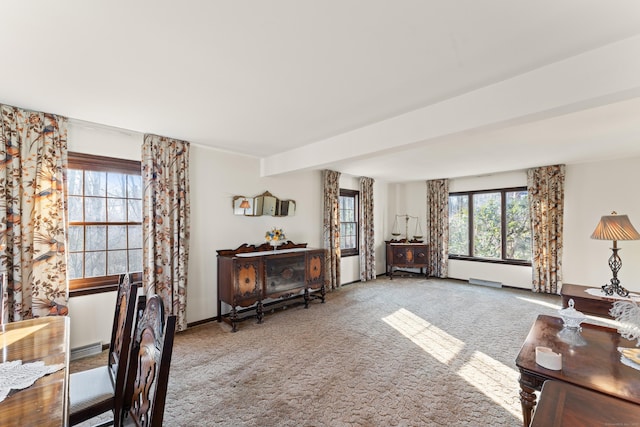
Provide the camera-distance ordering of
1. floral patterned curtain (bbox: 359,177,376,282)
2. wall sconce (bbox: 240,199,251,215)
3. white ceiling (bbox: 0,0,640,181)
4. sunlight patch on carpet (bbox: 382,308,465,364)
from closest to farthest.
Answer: white ceiling (bbox: 0,0,640,181)
sunlight patch on carpet (bbox: 382,308,465,364)
wall sconce (bbox: 240,199,251,215)
floral patterned curtain (bbox: 359,177,376,282)

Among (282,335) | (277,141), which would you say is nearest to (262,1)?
(277,141)

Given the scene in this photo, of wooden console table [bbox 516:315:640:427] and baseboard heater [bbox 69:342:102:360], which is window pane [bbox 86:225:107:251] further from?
wooden console table [bbox 516:315:640:427]

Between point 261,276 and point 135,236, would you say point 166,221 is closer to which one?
point 135,236

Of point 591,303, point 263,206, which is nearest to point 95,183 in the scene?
point 263,206

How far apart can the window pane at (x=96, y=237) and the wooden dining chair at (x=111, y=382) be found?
1.72 m

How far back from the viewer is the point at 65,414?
3.16ft

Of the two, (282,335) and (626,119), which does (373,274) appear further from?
(626,119)

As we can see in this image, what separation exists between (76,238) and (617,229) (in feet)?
18.0

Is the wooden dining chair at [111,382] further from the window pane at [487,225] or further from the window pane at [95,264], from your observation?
the window pane at [487,225]

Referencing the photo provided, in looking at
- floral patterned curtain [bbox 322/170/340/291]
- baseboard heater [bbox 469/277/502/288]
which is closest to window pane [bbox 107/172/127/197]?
floral patterned curtain [bbox 322/170/340/291]

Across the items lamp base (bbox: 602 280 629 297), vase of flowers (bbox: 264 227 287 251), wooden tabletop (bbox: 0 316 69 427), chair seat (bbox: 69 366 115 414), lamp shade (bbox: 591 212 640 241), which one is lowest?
chair seat (bbox: 69 366 115 414)

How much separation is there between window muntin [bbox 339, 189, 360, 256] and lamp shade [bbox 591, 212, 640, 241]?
3.88 meters

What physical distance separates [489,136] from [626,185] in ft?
10.6

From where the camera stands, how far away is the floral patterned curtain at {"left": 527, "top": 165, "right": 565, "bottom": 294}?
4.97 meters
